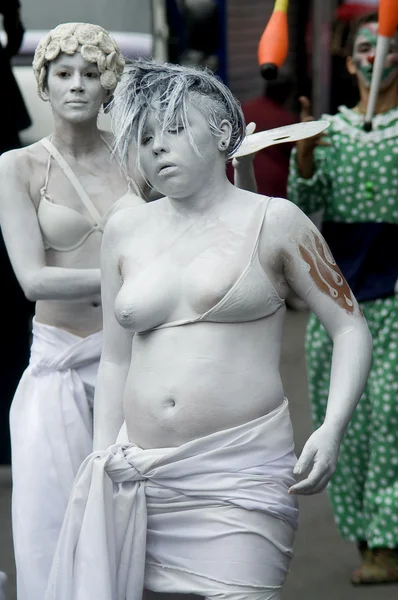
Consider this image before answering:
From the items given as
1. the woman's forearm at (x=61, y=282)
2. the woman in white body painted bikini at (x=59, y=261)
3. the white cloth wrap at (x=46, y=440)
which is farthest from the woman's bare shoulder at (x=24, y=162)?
the white cloth wrap at (x=46, y=440)

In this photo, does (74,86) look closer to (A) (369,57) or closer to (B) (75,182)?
(B) (75,182)

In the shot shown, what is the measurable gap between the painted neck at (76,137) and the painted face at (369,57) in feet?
4.73

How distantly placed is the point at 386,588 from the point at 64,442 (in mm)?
1700

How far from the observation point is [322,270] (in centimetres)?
346

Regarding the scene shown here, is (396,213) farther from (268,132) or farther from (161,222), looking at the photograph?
(161,222)

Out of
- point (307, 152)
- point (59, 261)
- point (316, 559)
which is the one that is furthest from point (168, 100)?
point (316, 559)

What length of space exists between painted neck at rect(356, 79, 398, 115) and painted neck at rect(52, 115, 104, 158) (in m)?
1.44

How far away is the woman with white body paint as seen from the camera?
338 centimetres

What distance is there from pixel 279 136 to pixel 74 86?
2.89ft

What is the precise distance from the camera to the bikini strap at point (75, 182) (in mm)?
4426

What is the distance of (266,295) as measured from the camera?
3402mm

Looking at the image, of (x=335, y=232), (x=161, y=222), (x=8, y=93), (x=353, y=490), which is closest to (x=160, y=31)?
(x=8, y=93)

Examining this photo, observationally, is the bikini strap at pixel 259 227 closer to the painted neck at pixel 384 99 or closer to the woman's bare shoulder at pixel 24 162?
the woman's bare shoulder at pixel 24 162

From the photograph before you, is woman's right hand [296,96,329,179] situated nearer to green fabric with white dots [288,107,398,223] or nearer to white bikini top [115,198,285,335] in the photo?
green fabric with white dots [288,107,398,223]
